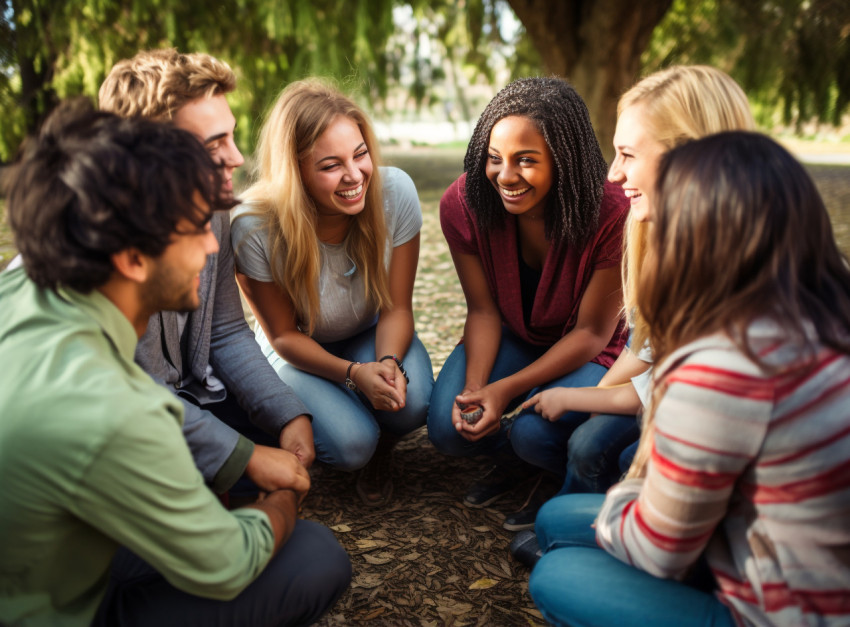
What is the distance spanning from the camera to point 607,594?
1.55 m

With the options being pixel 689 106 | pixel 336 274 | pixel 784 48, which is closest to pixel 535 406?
pixel 336 274

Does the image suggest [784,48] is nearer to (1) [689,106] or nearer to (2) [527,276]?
(2) [527,276]

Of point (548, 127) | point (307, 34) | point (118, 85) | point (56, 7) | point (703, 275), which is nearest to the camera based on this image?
point (703, 275)

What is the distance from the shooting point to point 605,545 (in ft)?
5.16

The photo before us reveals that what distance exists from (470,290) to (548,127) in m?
0.73

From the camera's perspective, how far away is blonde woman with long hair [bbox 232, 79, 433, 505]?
2.65 meters

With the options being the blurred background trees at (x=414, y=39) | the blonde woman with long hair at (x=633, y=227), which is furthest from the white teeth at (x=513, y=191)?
the blurred background trees at (x=414, y=39)

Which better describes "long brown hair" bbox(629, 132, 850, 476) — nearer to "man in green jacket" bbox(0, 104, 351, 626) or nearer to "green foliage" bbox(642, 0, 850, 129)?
"man in green jacket" bbox(0, 104, 351, 626)

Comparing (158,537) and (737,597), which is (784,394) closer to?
(737,597)

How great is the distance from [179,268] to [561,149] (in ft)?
4.76

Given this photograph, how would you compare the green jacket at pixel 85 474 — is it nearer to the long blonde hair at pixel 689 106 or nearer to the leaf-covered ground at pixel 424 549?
the leaf-covered ground at pixel 424 549

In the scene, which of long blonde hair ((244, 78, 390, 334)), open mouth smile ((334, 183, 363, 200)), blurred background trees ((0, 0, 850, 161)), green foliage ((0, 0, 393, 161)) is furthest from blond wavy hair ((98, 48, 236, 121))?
blurred background trees ((0, 0, 850, 161))

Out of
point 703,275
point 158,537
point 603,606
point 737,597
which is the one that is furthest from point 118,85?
point 737,597

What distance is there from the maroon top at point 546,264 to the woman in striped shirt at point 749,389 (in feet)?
3.85
